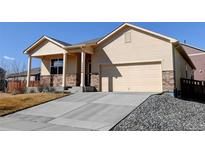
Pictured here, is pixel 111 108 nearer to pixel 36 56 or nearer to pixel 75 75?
pixel 75 75

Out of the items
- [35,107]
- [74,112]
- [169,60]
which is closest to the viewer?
[74,112]

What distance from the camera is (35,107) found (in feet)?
33.9

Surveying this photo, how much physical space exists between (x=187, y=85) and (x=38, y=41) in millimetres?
12931

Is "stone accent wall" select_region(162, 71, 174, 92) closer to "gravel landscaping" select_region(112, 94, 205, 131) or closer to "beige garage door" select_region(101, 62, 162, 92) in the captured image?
"beige garage door" select_region(101, 62, 162, 92)

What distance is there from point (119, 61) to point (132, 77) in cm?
158

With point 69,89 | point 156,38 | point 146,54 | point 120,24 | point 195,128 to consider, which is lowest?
point 195,128

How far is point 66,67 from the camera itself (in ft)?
54.7

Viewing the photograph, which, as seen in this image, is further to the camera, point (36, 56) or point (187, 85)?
point (36, 56)

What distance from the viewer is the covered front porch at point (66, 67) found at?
50.8 ft

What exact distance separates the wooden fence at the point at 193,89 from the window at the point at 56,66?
10303mm

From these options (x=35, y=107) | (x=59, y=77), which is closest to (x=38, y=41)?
(x=59, y=77)

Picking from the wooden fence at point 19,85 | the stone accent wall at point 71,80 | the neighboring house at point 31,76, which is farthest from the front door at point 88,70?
the neighboring house at point 31,76

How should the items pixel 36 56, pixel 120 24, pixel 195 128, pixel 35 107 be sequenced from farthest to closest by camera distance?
pixel 36 56
pixel 120 24
pixel 35 107
pixel 195 128

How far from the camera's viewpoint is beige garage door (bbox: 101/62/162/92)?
44.2 ft
